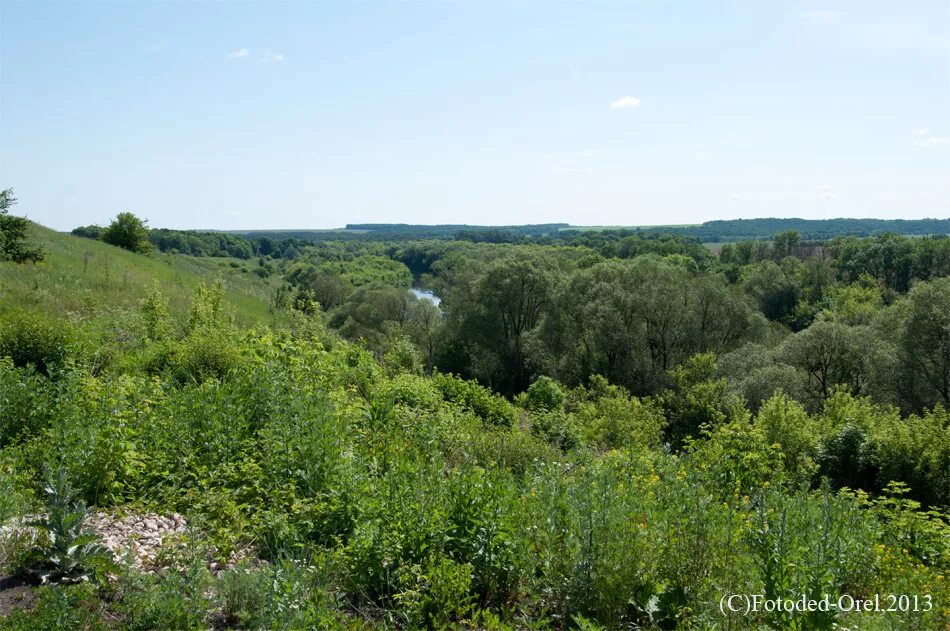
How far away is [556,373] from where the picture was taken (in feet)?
116

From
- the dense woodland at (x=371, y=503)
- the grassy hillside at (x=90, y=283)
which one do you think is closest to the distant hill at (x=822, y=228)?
the grassy hillside at (x=90, y=283)

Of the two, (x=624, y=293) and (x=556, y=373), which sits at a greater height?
(x=624, y=293)

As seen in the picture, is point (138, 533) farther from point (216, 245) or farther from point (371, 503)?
point (216, 245)

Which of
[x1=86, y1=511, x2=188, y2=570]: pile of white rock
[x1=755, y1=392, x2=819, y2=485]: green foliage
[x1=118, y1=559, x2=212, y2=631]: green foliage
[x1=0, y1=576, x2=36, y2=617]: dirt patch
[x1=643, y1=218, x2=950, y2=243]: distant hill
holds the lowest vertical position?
[x1=755, y1=392, x2=819, y2=485]: green foliage

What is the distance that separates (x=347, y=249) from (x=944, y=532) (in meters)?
151

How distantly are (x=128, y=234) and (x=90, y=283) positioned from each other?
67.5 feet

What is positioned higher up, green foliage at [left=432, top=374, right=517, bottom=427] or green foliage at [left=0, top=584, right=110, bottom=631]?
green foliage at [left=0, top=584, right=110, bottom=631]

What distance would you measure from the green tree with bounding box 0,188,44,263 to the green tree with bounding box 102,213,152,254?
18.0 meters

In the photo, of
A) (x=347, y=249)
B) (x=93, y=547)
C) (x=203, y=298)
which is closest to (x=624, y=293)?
(x=203, y=298)

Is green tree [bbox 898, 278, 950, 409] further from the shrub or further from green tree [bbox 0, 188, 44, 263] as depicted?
green tree [bbox 0, 188, 44, 263]

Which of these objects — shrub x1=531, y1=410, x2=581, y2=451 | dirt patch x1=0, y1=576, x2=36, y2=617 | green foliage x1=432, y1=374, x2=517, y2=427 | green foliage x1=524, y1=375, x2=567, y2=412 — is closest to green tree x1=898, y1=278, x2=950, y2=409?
green foliage x1=524, y1=375, x2=567, y2=412

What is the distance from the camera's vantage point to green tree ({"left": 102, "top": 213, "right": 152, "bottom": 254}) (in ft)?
125

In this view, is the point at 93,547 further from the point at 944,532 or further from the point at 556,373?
the point at 556,373

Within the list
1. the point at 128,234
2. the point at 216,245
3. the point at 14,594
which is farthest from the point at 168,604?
the point at 216,245
